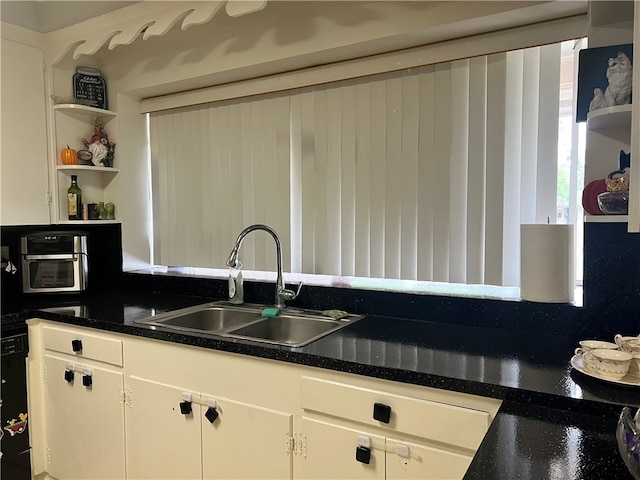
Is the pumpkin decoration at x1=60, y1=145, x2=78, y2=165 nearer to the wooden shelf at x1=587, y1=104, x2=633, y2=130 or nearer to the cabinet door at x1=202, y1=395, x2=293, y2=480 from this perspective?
the cabinet door at x1=202, y1=395, x2=293, y2=480

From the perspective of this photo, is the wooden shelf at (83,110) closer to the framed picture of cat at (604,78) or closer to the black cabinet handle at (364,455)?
the black cabinet handle at (364,455)

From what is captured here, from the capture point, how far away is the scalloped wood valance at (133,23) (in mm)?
→ 1887

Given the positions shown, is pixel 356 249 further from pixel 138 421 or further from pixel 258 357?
Answer: pixel 138 421

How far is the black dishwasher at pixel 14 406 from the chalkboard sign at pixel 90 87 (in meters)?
1.27

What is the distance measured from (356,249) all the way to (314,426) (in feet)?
2.81

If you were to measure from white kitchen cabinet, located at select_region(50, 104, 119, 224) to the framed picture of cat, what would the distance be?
2.35 m

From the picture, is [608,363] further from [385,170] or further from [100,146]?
[100,146]

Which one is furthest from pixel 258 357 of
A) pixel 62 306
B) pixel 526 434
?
pixel 62 306

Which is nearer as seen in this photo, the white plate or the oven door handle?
the white plate

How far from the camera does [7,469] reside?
210 centimetres

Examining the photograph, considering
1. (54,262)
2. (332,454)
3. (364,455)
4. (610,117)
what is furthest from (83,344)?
(610,117)

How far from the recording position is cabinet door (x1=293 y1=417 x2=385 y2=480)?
141 cm

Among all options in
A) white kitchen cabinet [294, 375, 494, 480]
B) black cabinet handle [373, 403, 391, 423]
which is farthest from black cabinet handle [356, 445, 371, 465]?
black cabinet handle [373, 403, 391, 423]

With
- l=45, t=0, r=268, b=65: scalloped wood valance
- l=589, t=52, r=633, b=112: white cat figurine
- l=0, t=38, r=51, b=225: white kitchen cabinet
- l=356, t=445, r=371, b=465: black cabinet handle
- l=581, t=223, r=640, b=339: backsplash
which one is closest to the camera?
l=589, t=52, r=633, b=112: white cat figurine
